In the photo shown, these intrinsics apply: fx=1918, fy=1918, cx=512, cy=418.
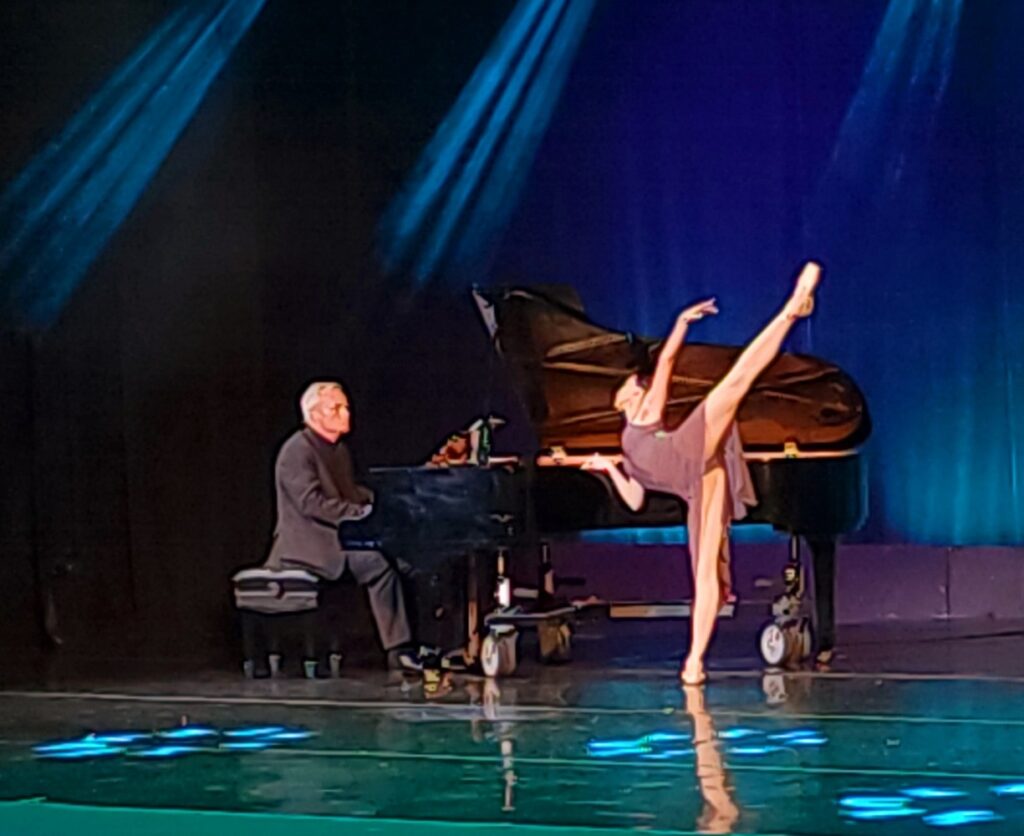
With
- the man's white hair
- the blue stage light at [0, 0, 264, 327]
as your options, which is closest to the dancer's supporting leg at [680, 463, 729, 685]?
the man's white hair

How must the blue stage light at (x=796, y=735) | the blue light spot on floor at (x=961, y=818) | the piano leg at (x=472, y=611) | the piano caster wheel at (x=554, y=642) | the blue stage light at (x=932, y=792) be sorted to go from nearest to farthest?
the blue light spot on floor at (x=961, y=818)
the blue stage light at (x=932, y=792)
the blue stage light at (x=796, y=735)
the piano leg at (x=472, y=611)
the piano caster wheel at (x=554, y=642)

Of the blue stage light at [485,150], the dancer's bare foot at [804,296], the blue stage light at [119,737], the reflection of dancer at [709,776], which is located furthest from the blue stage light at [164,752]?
the blue stage light at [485,150]

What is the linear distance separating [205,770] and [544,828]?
143 cm

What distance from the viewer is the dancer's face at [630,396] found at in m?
7.07

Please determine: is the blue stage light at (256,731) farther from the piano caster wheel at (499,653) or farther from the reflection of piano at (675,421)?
the reflection of piano at (675,421)

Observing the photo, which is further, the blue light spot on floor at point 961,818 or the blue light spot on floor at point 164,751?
the blue light spot on floor at point 164,751

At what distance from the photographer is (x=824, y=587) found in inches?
290

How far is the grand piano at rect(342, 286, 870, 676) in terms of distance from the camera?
23.2 feet

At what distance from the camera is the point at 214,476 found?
29.7ft

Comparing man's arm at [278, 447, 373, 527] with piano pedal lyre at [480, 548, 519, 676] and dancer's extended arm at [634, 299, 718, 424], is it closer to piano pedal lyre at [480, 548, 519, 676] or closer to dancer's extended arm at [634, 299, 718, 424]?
piano pedal lyre at [480, 548, 519, 676]

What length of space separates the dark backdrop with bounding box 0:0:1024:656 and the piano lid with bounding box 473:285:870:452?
1.61m

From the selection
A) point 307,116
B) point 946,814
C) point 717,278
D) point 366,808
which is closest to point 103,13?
point 307,116

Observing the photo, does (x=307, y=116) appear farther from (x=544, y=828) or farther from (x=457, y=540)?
(x=544, y=828)

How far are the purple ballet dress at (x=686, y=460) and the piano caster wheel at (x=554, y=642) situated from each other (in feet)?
3.16
